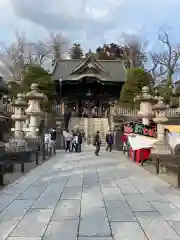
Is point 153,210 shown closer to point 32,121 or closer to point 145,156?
point 145,156

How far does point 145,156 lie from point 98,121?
2670cm

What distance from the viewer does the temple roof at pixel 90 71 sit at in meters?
48.6

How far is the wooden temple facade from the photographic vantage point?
4803 cm

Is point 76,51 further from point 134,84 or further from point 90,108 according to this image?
point 134,84

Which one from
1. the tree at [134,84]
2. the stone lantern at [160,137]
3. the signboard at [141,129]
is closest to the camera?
the signboard at [141,129]

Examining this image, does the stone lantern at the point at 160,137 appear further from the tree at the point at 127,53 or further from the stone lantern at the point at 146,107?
the tree at the point at 127,53

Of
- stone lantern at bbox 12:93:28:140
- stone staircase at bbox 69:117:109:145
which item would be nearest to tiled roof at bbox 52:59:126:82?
stone staircase at bbox 69:117:109:145

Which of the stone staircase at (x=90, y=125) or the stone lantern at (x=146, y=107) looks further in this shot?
the stone staircase at (x=90, y=125)

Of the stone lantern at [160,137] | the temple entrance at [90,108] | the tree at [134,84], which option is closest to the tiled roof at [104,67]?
the temple entrance at [90,108]

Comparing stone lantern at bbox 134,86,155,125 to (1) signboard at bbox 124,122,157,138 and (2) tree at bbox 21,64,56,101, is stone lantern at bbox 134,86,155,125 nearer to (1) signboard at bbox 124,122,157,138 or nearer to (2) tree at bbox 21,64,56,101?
(1) signboard at bbox 124,122,157,138

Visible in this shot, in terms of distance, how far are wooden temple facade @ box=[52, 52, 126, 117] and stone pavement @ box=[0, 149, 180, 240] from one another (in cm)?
3573

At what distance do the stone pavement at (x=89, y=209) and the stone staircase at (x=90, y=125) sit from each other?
30157 millimetres

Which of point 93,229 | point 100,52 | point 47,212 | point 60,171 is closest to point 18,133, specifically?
point 60,171

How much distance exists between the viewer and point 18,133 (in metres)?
22.6
